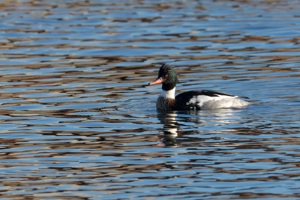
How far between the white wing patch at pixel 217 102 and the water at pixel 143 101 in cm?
16

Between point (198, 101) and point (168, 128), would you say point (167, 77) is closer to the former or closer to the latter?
point (198, 101)

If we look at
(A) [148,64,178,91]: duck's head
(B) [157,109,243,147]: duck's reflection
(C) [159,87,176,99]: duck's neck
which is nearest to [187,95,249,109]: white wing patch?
(B) [157,109,243,147]: duck's reflection

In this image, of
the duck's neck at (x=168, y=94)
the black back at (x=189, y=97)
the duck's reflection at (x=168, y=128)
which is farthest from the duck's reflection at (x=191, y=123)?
the duck's neck at (x=168, y=94)

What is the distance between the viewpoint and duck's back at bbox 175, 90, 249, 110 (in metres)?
16.8

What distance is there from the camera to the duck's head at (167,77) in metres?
17.7

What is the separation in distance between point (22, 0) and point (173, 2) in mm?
4846

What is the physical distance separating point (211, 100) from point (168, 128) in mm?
1854

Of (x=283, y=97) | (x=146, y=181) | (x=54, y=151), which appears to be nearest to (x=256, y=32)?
(x=283, y=97)

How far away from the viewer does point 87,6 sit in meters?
31.4

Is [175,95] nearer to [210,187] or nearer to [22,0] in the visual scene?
[210,187]

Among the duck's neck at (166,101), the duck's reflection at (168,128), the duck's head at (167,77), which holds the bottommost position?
the duck's reflection at (168,128)

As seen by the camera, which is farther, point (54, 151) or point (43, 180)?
point (54, 151)

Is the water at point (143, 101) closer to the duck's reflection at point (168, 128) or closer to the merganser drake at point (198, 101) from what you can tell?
the duck's reflection at point (168, 128)

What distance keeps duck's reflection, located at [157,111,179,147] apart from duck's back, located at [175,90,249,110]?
14.3 inches
